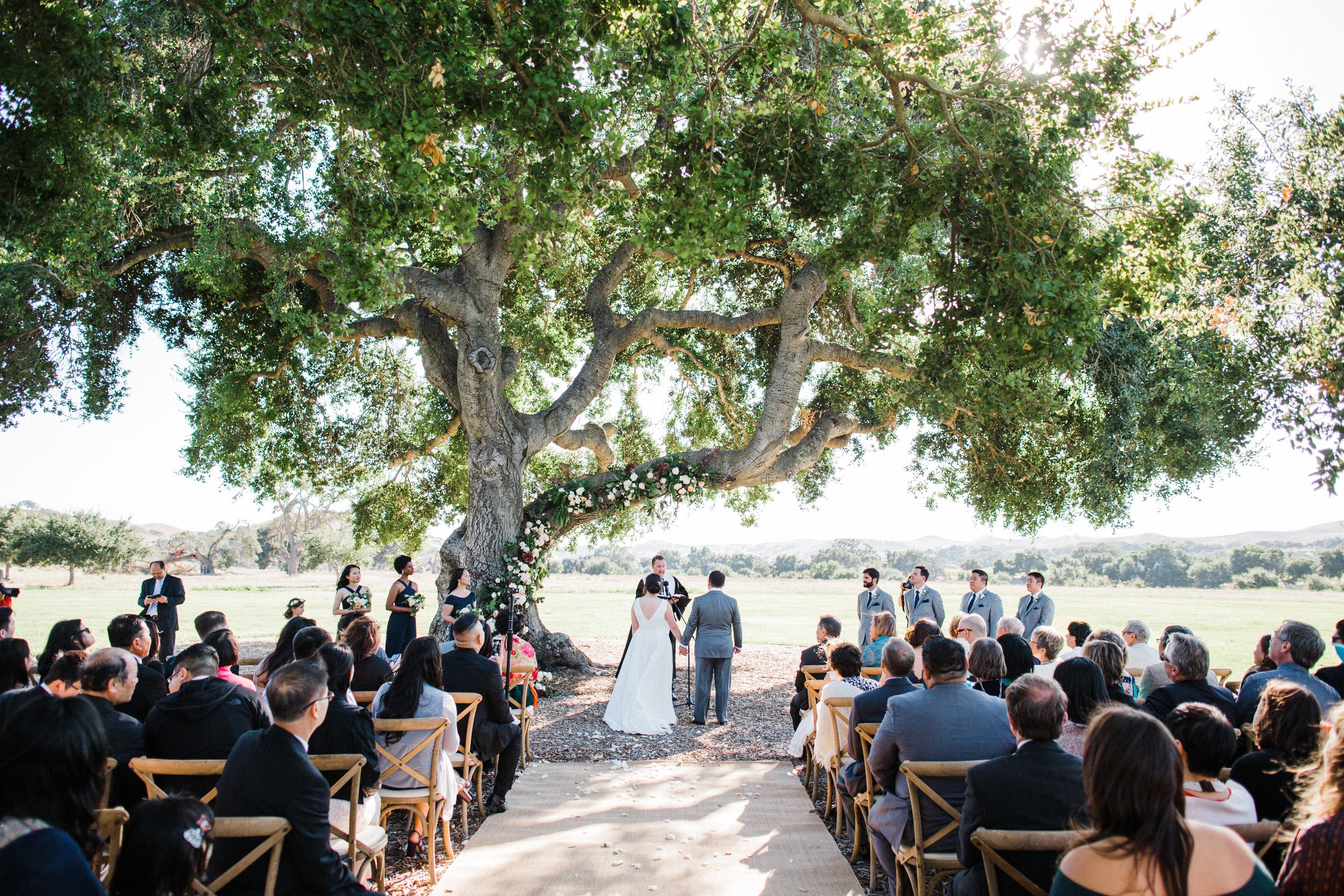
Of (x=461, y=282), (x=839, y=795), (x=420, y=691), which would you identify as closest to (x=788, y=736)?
(x=839, y=795)

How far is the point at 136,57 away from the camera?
335 inches

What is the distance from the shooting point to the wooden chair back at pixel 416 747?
5.00m

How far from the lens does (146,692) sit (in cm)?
536

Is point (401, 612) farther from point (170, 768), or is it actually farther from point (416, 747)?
point (170, 768)

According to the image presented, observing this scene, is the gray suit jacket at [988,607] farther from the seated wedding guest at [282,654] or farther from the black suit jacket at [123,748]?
the black suit jacket at [123,748]

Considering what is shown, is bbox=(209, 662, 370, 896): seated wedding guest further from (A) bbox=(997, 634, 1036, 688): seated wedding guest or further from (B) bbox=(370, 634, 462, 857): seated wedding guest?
(A) bbox=(997, 634, 1036, 688): seated wedding guest

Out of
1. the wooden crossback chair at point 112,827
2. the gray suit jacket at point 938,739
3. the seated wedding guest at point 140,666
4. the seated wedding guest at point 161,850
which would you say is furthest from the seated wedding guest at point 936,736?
the seated wedding guest at point 140,666

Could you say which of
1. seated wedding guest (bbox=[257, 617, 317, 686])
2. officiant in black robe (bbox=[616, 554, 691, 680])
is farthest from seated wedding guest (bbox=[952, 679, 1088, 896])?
officiant in black robe (bbox=[616, 554, 691, 680])

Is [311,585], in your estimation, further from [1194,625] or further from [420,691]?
[420,691]

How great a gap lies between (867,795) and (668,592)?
6229mm

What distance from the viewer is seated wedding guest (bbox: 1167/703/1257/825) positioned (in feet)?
10.7

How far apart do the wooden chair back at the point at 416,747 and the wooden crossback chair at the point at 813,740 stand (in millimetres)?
3144

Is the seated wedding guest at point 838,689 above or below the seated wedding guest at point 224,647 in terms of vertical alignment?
below

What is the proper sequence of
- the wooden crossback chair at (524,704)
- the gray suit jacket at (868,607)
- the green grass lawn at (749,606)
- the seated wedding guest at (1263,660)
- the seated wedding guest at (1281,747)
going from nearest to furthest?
the seated wedding guest at (1281,747) → the seated wedding guest at (1263,660) → the wooden crossback chair at (524,704) → the gray suit jacket at (868,607) → the green grass lawn at (749,606)
